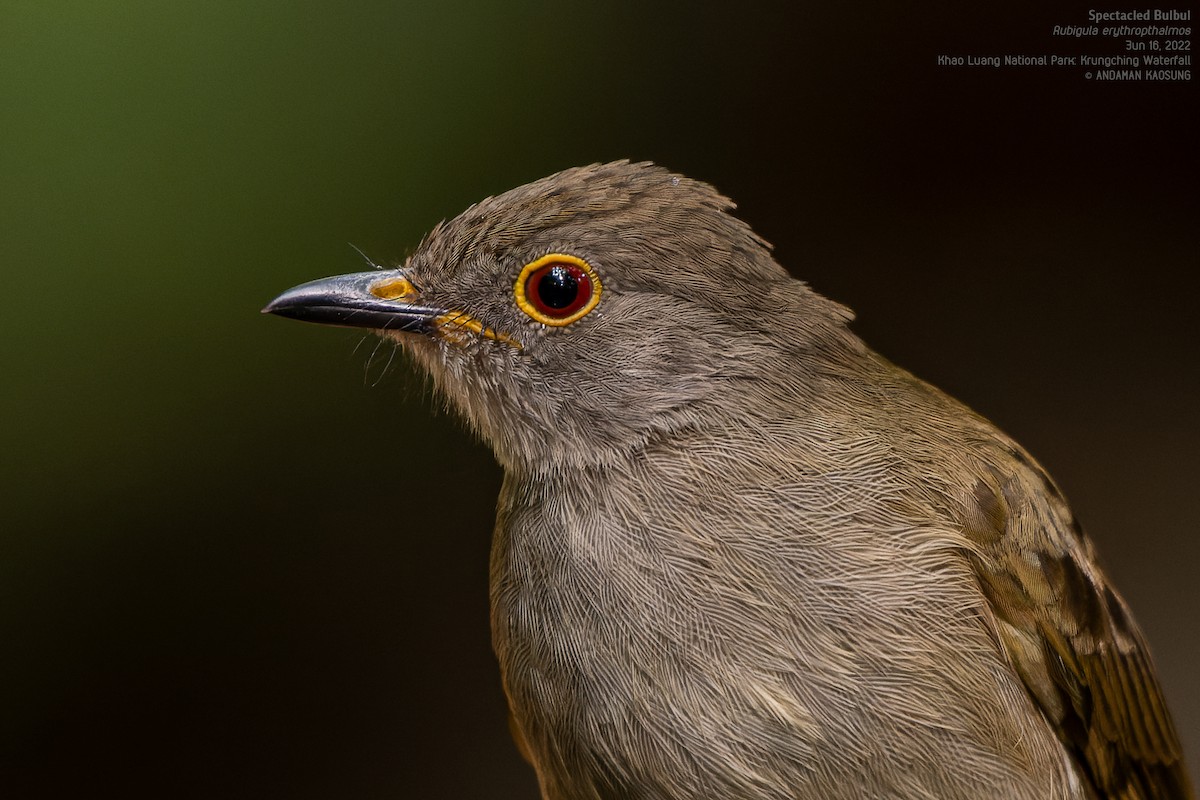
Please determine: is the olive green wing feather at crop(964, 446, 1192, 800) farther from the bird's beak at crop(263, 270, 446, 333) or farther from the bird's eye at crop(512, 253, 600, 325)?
the bird's beak at crop(263, 270, 446, 333)

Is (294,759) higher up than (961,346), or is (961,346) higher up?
(961,346)

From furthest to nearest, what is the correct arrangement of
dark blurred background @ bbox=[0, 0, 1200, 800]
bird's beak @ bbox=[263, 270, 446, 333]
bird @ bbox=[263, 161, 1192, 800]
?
dark blurred background @ bbox=[0, 0, 1200, 800] → bird's beak @ bbox=[263, 270, 446, 333] → bird @ bbox=[263, 161, 1192, 800]

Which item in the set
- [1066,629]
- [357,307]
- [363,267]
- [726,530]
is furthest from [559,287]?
[1066,629]

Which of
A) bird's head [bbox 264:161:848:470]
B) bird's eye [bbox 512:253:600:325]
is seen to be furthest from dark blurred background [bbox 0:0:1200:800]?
bird's eye [bbox 512:253:600:325]

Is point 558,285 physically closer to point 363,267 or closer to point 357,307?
point 357,307

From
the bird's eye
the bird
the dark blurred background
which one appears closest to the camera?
the bird

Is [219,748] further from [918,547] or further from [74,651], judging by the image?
[918,547]

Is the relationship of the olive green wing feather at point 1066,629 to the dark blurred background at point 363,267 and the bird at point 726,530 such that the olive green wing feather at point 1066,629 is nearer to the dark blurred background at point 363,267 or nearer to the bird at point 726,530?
the bird at point 726,530

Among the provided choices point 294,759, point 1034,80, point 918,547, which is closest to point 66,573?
point 294,759
